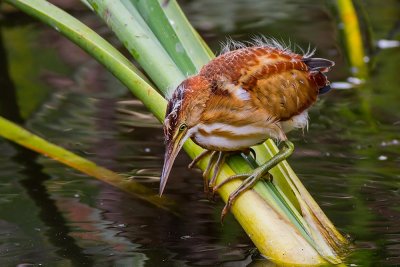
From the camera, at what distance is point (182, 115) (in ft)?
11.3

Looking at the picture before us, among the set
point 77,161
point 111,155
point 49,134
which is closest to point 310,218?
point 77,161

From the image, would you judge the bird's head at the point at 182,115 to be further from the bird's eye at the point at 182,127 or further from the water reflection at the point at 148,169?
the water reflection at the point at 148,169

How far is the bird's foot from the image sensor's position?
3.44 meters

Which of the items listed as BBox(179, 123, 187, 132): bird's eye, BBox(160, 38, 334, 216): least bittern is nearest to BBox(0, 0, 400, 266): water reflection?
BBox(160, 38, 334, 216): least bittern

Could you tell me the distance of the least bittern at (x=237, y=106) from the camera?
3471mm

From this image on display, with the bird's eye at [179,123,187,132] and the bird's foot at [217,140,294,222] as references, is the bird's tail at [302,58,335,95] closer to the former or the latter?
the bird's foot at [217,140,294,222]

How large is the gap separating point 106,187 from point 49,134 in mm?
823

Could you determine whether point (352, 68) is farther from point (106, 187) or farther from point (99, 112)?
point (106, 187)

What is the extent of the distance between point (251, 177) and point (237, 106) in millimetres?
279

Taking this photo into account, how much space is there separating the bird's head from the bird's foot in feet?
0.73

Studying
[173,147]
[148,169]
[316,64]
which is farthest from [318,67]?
[148,169]

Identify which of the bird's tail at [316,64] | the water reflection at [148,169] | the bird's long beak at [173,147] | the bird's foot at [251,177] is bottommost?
the water reflection at [148,169]

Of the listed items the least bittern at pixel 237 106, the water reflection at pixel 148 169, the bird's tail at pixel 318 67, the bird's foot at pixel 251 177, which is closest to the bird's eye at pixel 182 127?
the least bittern at pixel 237 106

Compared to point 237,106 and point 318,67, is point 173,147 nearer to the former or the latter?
point 237,106
